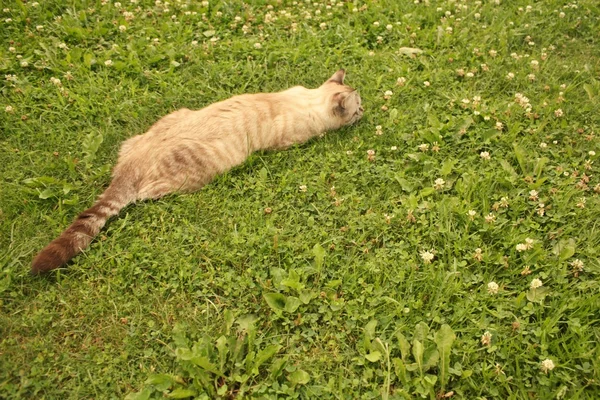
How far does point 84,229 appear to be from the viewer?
3.47 metres

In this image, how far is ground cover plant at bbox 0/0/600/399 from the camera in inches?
114

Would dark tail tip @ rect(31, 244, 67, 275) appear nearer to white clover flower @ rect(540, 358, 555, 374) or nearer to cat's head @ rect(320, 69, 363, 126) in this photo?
cat's head @ rect(320, 69, 363, 126)

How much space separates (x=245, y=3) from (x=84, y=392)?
4.78 meters

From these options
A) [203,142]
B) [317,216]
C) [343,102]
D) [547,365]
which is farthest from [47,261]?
[547,365]

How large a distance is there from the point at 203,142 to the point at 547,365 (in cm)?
307

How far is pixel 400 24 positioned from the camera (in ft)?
18.2

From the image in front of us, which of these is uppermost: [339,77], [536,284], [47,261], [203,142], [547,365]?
[339,77]

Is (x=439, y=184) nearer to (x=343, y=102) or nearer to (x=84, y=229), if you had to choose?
(x=343, y=102)

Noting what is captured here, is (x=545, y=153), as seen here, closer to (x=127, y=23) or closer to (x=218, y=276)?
(x=218, y=276)

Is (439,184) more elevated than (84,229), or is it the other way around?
(84,229)

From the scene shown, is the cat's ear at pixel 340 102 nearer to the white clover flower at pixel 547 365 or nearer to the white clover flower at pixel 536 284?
the white clover flower at pixel 536 284

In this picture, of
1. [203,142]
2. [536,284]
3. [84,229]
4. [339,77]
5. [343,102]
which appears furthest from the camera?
[339,77]

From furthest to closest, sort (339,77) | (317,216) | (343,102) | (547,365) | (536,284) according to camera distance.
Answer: (339,77)
(343,102)
(317,216)
(536,284)
(547,365)

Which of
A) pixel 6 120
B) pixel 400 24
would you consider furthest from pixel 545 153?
pixel 6 120
